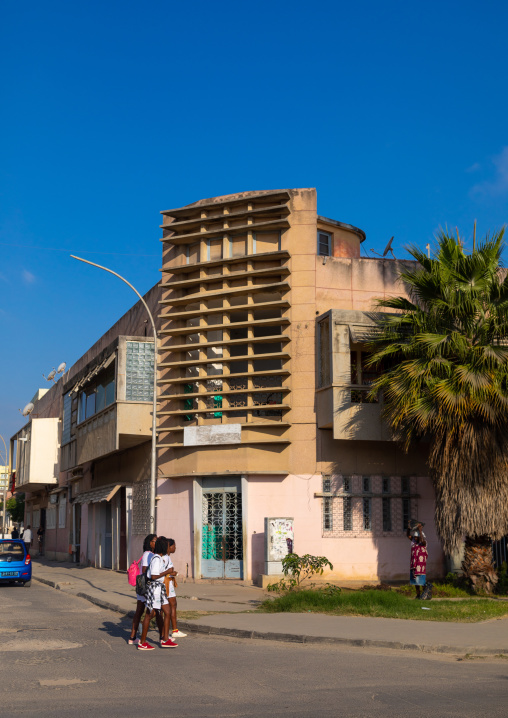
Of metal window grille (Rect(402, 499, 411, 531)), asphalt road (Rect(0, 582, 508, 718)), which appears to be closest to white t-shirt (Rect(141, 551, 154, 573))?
asphalt road (Rect(0, 582, 508, 718))

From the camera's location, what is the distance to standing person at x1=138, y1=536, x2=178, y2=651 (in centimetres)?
1119

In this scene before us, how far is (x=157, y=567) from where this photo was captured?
1133 centimetres

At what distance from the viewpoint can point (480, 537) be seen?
18.2m

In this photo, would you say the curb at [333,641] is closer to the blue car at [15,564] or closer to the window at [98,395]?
the blue car at [15,564]

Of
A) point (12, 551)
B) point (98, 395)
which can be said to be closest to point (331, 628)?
point (12, 551)

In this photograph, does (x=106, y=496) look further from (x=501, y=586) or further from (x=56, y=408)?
(x=56, y=408)

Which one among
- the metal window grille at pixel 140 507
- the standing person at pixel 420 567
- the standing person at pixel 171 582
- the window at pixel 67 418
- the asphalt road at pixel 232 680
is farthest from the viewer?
the window at pixel 67 418

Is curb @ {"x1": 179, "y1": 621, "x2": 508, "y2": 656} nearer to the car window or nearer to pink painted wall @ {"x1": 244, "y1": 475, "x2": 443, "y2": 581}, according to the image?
pink painted wall @ {"x1": 244, "y1": 475, "x2": 443, "y2": 581}

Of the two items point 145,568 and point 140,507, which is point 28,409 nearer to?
point 140,507

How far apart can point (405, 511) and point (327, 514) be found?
2.39m

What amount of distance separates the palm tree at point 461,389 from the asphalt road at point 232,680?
7.55m

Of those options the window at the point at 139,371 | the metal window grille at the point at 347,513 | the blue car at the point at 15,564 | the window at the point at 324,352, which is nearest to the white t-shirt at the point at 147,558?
the window at the point at 324,352

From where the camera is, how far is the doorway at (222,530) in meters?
22.1

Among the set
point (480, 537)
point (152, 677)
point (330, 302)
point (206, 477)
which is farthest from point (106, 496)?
point (152, 677)
